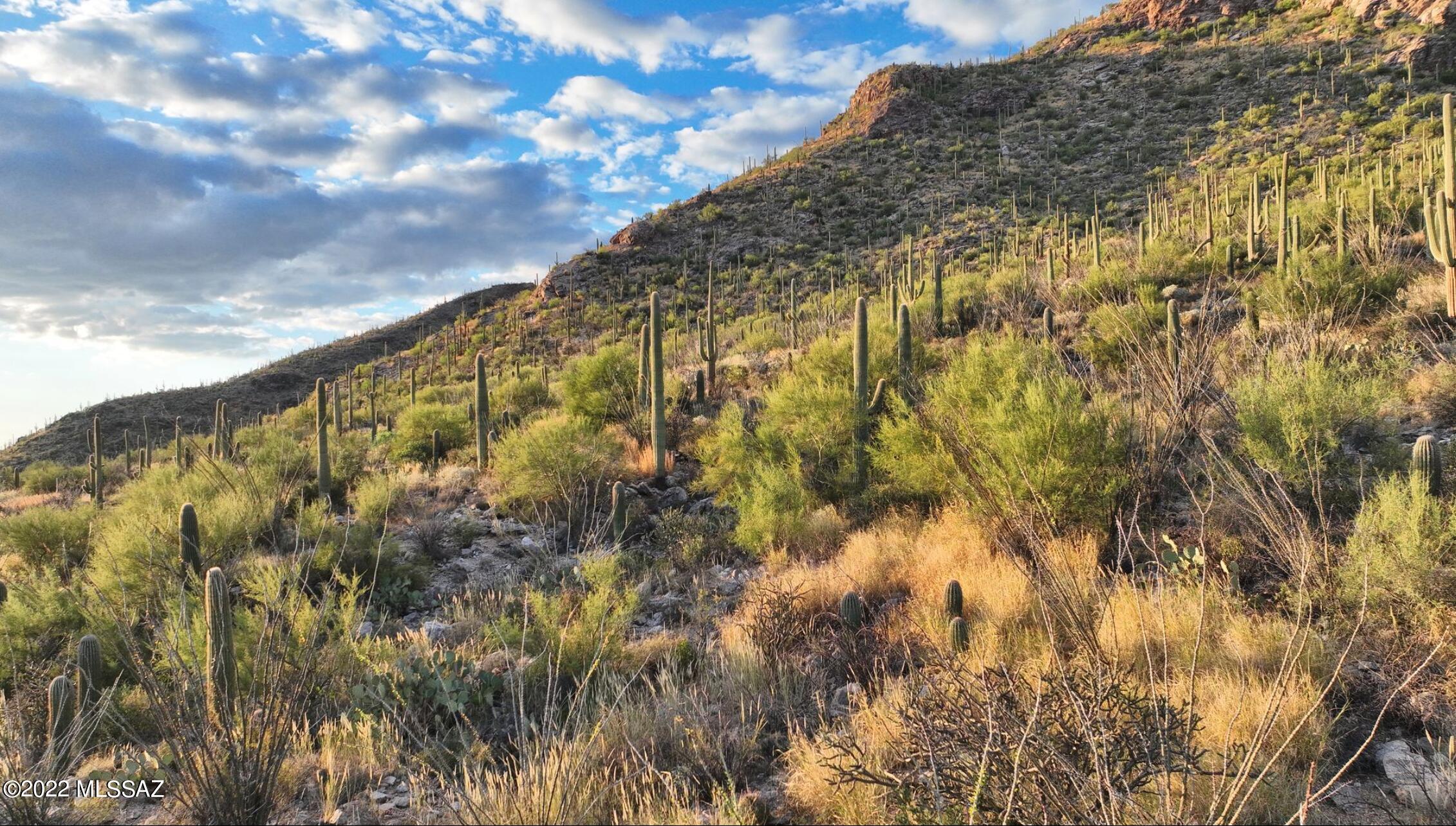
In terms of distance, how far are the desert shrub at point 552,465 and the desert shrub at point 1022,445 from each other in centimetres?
519

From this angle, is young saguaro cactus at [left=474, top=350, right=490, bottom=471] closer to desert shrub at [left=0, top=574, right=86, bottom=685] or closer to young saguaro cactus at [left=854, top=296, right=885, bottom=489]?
desert shrub at [left=0, top=574, right=86, bottom=685]

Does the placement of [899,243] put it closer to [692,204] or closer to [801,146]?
[692,204]

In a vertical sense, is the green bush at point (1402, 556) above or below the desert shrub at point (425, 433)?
below

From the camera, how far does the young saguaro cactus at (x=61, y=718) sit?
450 cm

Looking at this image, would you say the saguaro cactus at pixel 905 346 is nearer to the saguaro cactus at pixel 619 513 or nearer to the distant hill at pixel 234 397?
the saguaro cactus at pixel 619 513

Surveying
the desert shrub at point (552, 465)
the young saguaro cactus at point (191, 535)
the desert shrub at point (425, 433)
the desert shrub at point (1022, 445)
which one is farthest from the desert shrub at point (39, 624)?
the desert shrub at point (1022, 445)

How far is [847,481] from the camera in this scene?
9.75 metres

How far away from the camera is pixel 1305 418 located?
648 cm

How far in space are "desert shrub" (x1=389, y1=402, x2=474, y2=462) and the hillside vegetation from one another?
148mm

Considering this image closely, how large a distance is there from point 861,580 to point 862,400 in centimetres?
363

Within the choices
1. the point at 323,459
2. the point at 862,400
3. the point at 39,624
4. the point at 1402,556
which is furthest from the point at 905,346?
the point at 39,624

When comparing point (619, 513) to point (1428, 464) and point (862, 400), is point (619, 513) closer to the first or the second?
point (862, 400)

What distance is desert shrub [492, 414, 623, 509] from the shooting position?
11336mm

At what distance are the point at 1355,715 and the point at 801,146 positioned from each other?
2151 inches
